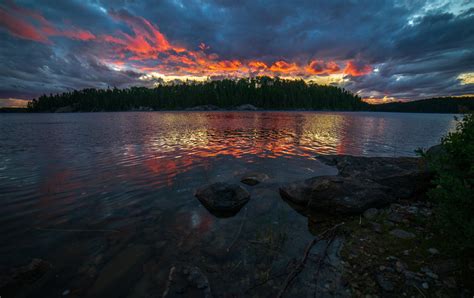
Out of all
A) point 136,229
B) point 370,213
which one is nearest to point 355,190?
point 370,213

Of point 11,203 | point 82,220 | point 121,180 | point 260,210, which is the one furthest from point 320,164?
point 11,203

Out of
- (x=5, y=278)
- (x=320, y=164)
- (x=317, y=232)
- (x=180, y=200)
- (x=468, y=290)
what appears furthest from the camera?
(x=320, y=164)

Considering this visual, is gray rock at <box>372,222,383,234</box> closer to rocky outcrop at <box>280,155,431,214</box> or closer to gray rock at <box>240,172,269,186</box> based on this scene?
rocky outcrop at <box>280,155,431,214</box>

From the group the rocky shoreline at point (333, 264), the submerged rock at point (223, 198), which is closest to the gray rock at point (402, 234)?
the rocky shoreline at point (333, 264)

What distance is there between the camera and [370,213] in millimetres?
8609

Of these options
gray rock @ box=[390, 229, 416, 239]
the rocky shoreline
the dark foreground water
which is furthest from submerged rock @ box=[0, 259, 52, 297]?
gray rock @ box=[390, 229, 416, 239]

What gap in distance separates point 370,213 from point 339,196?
1.35 metres

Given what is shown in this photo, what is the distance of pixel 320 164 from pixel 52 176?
1998cm

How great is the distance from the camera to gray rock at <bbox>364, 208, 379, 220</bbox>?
842 cm

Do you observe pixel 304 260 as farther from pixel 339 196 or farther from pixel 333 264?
pixel 339 196

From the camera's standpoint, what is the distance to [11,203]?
9.34 m

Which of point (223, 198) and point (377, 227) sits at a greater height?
point (223, 198)

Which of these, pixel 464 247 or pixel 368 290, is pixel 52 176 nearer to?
pixel 368 290

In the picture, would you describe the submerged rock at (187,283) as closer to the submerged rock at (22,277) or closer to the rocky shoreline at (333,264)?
the rocky shoreline at (333,264)
